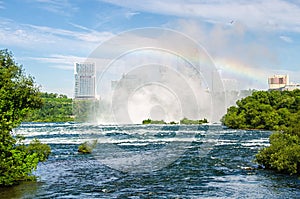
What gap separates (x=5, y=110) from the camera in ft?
107

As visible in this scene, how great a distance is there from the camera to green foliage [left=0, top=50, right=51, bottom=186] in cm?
3145

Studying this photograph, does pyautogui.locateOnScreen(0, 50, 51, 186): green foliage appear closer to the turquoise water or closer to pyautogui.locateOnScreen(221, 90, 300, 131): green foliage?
the turquoise water

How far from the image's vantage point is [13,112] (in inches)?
1323

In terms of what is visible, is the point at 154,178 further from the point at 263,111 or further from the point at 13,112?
the point at 263,111

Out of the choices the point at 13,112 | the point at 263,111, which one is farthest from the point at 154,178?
the point at 263,111

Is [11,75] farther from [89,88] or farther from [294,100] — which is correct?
[294,100]

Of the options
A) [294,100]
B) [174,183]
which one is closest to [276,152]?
[174,183]

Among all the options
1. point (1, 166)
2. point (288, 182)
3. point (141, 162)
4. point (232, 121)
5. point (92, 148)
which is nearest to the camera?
point (1, 166)

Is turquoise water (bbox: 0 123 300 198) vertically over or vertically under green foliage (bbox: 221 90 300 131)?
under

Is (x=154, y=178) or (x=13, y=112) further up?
(x=13, y=112)

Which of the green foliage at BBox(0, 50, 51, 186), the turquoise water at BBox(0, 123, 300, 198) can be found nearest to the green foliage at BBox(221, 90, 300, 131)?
the turquoise water at BBox(0, 123, 300, 198)

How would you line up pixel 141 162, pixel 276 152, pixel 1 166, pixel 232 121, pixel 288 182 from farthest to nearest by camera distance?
pixel 232 121
pixel 141 162
pixel 276 152
pixel 288 182
pixel 1 166

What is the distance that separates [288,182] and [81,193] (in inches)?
711

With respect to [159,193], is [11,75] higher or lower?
higher
